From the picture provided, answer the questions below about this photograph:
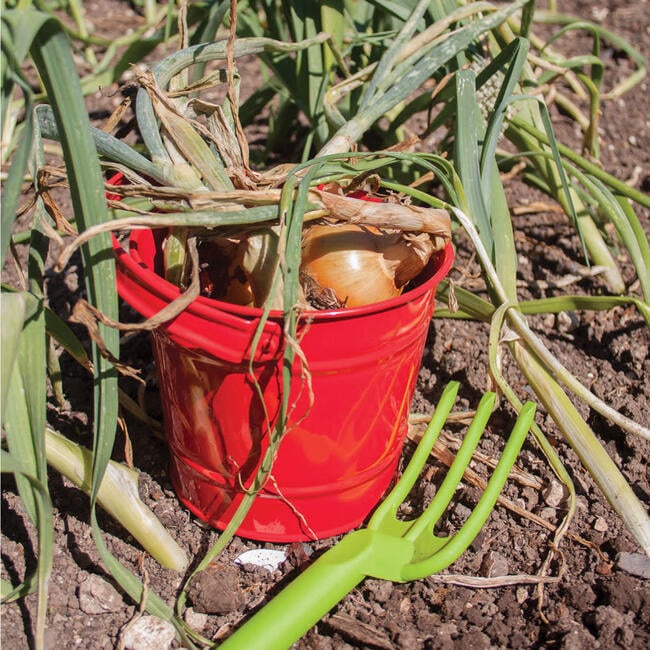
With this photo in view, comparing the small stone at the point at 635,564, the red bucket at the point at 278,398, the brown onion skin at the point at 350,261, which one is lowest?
the small stone at the point at 635,564

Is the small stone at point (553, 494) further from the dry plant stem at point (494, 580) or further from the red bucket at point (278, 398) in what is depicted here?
the red bucket at point (278, 398)

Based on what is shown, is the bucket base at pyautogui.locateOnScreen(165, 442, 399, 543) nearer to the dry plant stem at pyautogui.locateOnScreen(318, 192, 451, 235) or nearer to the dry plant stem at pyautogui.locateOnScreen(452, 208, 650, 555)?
the dry plant stem at pyautogui.locateOnScreen(452, 208, 650, 555)

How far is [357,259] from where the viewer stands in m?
1.17

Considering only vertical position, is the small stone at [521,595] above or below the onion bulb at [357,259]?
below

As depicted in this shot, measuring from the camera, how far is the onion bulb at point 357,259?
117 centimetres

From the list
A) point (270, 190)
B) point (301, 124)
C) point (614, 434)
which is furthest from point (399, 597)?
point (301, 124)

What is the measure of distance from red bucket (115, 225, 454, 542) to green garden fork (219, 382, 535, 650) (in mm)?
62

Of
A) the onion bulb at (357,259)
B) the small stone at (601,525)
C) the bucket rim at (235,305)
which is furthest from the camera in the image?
the small stone at (601,525)

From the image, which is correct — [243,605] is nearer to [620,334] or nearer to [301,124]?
[620,334]

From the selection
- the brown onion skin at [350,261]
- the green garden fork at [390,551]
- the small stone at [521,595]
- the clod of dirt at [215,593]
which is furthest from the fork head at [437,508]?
the brown onion skin at [350,261]

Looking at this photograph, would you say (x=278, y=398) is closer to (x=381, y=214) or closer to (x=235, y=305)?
(x=235, y=305)

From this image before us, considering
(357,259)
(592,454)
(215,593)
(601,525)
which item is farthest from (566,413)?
(215,593)

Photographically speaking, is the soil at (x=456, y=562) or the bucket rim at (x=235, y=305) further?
the soil at (x=456, y=562)

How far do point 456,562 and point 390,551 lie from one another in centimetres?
13
